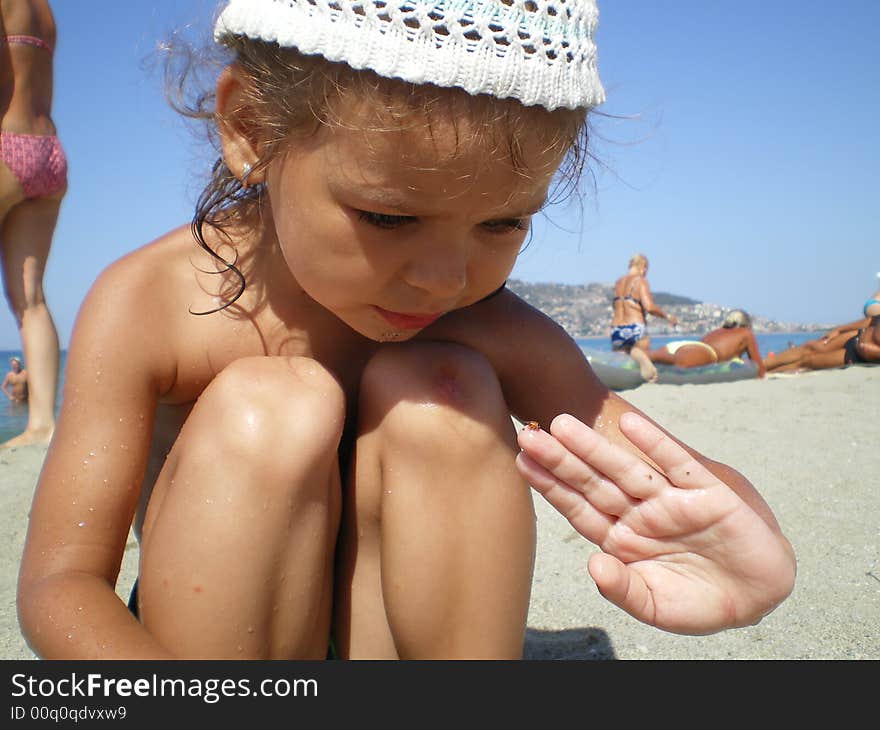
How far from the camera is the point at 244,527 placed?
1.18m

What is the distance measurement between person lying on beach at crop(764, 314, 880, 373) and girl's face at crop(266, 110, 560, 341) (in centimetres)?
930

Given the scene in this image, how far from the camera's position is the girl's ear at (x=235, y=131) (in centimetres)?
139

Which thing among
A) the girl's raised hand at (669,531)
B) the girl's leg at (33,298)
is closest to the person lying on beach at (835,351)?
the girl's leg at (33,298)

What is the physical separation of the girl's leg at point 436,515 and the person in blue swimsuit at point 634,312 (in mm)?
7912

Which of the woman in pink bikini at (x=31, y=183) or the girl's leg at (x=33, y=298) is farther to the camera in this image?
the girl's leg at (x=33, y=298)

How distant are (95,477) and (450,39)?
92cm

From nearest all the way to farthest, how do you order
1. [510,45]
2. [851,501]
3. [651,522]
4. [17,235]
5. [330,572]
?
[510,45]
[651,522]
[330,572]
[851,501]
[17,235]

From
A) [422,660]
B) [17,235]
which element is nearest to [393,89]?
[422,660]

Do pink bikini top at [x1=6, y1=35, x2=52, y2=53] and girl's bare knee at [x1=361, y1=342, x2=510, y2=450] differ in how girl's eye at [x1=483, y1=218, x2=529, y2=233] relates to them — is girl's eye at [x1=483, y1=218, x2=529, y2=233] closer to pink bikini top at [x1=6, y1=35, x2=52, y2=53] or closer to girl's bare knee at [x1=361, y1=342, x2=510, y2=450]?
girl's bare knee at [x1=361, y1=342, x2=510, y2=450]

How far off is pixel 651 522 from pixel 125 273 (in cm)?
106

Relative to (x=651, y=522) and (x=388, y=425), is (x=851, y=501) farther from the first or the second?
(x=388, y=425)

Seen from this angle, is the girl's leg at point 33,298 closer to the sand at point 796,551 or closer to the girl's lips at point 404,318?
the sand at point 796,551
